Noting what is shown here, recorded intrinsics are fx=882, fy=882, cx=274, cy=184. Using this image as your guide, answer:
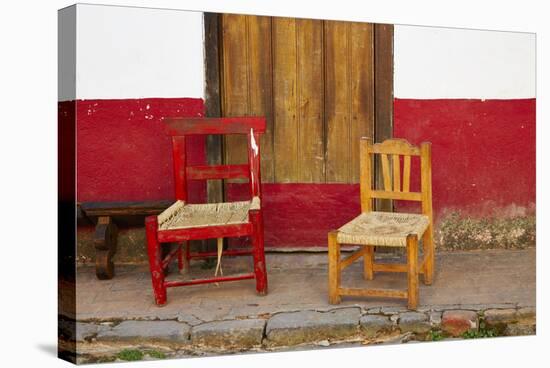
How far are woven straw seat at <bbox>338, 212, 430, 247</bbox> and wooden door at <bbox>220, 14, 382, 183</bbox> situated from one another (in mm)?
468

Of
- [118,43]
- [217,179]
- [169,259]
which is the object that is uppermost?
[118,43]

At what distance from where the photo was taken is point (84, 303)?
4.51m

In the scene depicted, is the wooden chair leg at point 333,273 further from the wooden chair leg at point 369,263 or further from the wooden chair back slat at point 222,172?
the wooden chair back slat at point 222,172

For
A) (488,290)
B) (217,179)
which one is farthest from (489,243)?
(217,179)

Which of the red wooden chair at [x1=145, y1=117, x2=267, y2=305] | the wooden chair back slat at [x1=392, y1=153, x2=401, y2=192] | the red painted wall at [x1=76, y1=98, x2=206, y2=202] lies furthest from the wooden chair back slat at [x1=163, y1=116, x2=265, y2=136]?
the wooden chair back slat at [x1=392, y1=153, x2=401, y2=192]

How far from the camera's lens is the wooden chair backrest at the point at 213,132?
16.2 ft

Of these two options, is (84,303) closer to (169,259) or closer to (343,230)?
(169,259)

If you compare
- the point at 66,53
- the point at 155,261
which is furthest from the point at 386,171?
the point at 66,53

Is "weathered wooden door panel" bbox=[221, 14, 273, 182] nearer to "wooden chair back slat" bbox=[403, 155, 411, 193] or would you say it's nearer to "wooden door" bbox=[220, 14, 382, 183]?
"wooden door" bbox=[220, 14, 382, 183]

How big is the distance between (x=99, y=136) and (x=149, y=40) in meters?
0.59

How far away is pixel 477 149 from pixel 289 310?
1665 millimetres

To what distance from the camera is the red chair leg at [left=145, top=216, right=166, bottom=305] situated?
4.48 meters

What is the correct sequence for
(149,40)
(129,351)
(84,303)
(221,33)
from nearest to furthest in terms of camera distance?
(129,351)
(84,303)
(149,40)
(221,33)

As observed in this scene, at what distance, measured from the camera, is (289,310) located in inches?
178
